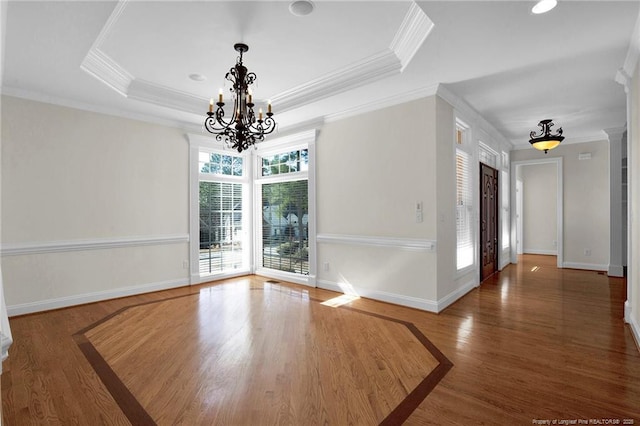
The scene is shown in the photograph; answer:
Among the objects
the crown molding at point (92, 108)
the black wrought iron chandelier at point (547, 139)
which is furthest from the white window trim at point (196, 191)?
the black wrought iron chandelier at point (547, 139)

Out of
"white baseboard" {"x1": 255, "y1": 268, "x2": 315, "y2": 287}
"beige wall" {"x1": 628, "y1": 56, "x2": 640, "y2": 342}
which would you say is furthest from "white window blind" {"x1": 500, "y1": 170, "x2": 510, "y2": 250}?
"white baseboard" {"x1": 255, "y1": 268, "x2": 315, "y2": 287}

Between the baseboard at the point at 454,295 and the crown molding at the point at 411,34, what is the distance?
9.30 feet

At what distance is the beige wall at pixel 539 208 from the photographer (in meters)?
9.14

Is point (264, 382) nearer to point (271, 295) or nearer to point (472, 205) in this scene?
point (271, 295)

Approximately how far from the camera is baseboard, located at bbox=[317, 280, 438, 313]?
412 cm

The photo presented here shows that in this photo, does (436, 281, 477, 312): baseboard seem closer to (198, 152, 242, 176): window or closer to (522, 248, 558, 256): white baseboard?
(198, 152, 242, 176): window

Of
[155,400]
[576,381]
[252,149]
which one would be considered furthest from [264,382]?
[252,149]

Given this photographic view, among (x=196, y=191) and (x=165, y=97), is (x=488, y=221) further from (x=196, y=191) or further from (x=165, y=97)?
(x=165, y=97)

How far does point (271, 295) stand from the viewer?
496 centimetres

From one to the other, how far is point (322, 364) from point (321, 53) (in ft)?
10.0

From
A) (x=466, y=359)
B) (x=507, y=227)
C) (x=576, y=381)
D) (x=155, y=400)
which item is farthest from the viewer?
(x=507, y=227)

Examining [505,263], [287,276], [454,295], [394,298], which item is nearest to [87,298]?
[287,276]

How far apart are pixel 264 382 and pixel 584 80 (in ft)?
15.8

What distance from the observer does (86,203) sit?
4496 millimetres
